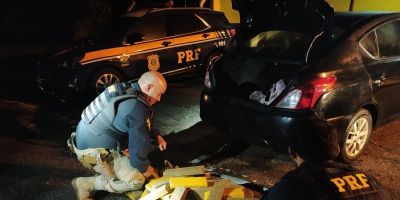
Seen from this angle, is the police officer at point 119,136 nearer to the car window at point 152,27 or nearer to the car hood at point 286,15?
the car hood at point 286,15

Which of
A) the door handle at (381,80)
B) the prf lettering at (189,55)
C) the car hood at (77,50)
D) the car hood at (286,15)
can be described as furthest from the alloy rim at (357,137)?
the car hood at (77,50)

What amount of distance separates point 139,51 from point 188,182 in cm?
431

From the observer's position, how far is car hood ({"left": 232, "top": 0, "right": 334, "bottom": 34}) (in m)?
4.12

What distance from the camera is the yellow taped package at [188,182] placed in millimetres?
3336

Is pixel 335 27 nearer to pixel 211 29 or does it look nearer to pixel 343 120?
pixel 343 120

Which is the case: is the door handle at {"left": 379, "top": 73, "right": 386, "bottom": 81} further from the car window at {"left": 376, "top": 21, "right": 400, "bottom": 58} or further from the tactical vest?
the tactical vest

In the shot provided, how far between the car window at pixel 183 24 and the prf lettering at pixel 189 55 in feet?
1.28

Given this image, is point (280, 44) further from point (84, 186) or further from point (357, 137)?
point (84, 186)

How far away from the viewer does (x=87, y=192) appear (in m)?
3.59

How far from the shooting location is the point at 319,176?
1.79 metres

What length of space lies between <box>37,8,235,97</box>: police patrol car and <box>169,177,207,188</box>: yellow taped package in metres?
3.99

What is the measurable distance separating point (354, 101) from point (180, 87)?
439cm

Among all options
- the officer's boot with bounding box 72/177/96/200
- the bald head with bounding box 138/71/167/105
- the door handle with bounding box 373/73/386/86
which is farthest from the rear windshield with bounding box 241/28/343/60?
the officer's boot with bounding box 72/177/96/200

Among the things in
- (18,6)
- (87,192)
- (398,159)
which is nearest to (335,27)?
(398,159)
